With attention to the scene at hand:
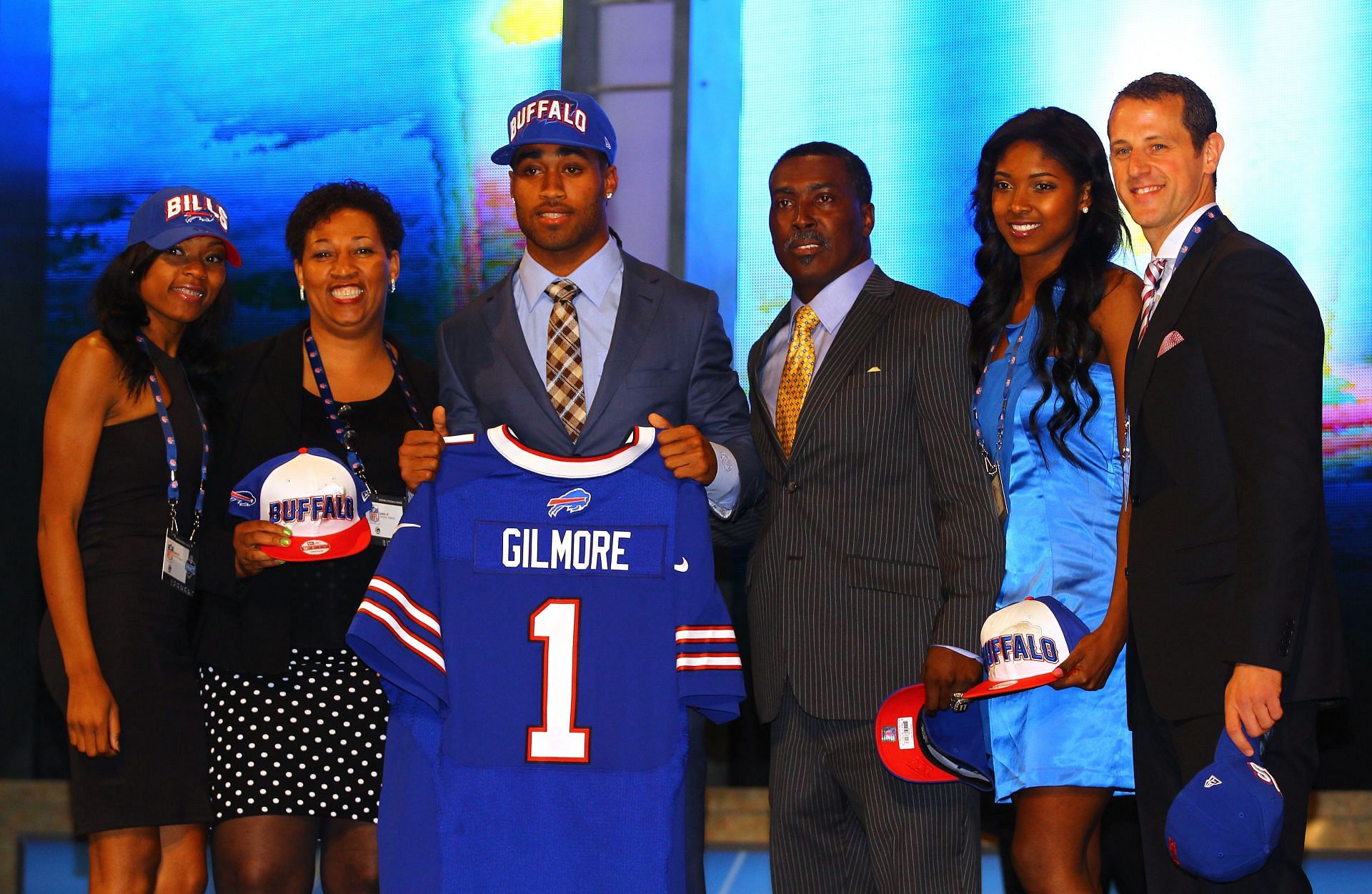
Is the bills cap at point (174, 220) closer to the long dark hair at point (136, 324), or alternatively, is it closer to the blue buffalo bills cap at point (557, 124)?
the long dark hair at point (136, 324)

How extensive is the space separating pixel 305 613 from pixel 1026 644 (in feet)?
4.84

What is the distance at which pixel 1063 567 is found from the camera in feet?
8.38

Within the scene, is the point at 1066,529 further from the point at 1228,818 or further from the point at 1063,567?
the point at 1228,818

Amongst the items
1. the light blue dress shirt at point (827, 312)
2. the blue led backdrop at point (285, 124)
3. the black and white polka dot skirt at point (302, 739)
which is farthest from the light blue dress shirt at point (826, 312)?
the blue led backdrop at point (285, 124)

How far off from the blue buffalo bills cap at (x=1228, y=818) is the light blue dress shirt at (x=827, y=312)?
1109mm

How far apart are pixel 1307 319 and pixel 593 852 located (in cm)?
156

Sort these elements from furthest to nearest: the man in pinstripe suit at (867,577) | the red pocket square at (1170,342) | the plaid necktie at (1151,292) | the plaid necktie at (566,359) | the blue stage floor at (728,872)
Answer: the blue stage floor at (728,872) → the plaid necktie at (566,359) → the man in pinstripe suit at (867,577) → the plaid necktie at (1151,292) → the red pocket square at (1170,342)

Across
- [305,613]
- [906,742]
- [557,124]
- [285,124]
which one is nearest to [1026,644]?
[906,742]

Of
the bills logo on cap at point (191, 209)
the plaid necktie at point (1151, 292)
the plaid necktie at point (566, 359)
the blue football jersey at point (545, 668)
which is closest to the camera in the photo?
the plaid necktie at point (1151, 292)

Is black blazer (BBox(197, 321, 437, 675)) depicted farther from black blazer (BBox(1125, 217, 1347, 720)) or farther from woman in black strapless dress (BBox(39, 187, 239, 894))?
black blazer (BBox(1125, 217, 1347, 720))

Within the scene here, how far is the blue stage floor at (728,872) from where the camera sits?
4.27 m

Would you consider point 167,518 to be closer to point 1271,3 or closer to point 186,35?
point 186,35

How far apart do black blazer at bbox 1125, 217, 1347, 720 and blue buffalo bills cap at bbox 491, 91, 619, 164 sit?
3.80 feet

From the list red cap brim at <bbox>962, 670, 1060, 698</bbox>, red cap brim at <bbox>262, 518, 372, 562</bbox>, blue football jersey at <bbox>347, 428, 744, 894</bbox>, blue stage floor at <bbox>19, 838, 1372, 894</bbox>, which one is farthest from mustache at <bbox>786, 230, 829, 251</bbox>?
blue stage floor at <bbox>19, 838, 1372, 894</bbox>
